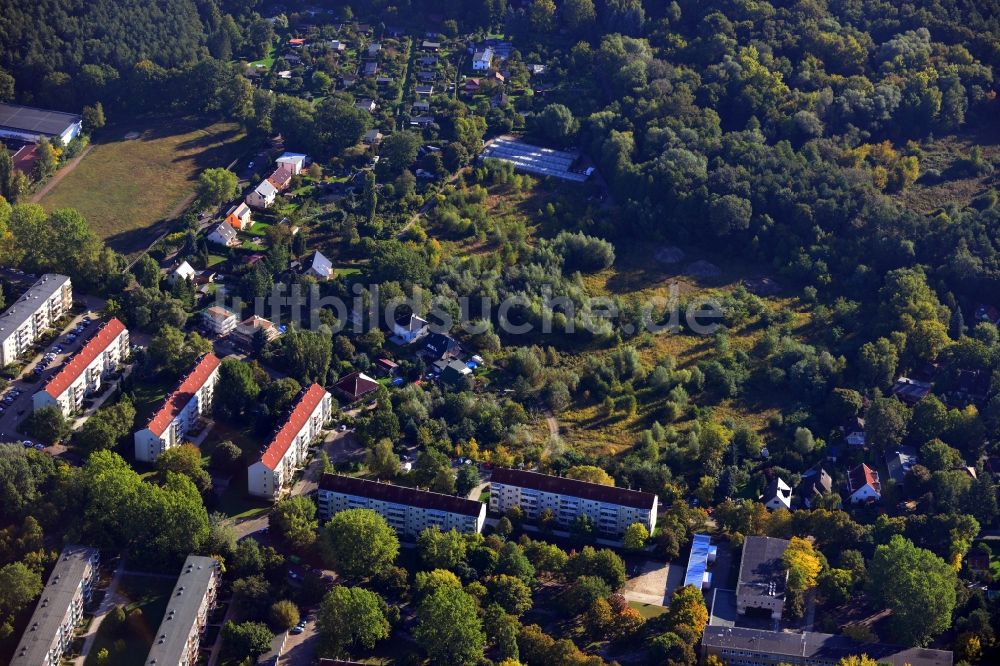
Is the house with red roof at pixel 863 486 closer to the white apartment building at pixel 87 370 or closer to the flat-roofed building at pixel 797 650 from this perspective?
the flat-roofed building at pixel 797 650

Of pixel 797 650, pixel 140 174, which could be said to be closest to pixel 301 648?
pixel 797 650

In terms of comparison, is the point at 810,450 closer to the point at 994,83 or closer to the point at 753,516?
the point at 753,516

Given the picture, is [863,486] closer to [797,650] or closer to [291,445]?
[797,650]

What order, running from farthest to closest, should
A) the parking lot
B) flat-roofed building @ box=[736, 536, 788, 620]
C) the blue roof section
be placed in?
1. the parking lot
2. the blue roof section
3. flat-roofed building @ box=[736, 536, 788, 620]

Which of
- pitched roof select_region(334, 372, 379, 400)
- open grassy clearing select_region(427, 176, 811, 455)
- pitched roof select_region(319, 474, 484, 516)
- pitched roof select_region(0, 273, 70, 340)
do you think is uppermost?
pitched roof select_region(0, 273, 70, 340)

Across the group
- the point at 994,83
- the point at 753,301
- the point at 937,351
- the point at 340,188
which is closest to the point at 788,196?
the point at 753,301

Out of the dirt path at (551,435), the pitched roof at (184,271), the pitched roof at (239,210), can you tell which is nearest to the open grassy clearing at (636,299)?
the dirt path at (551,435)

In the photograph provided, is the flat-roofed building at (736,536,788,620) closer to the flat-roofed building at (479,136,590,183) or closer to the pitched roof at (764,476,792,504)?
the pitched roof at (764,476,792,504)

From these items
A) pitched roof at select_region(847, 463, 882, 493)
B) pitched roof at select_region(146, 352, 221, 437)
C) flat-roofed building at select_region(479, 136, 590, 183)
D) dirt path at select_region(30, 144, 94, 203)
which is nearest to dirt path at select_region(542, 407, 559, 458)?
pitched roof at select_region(847, 463, 882, 493)
